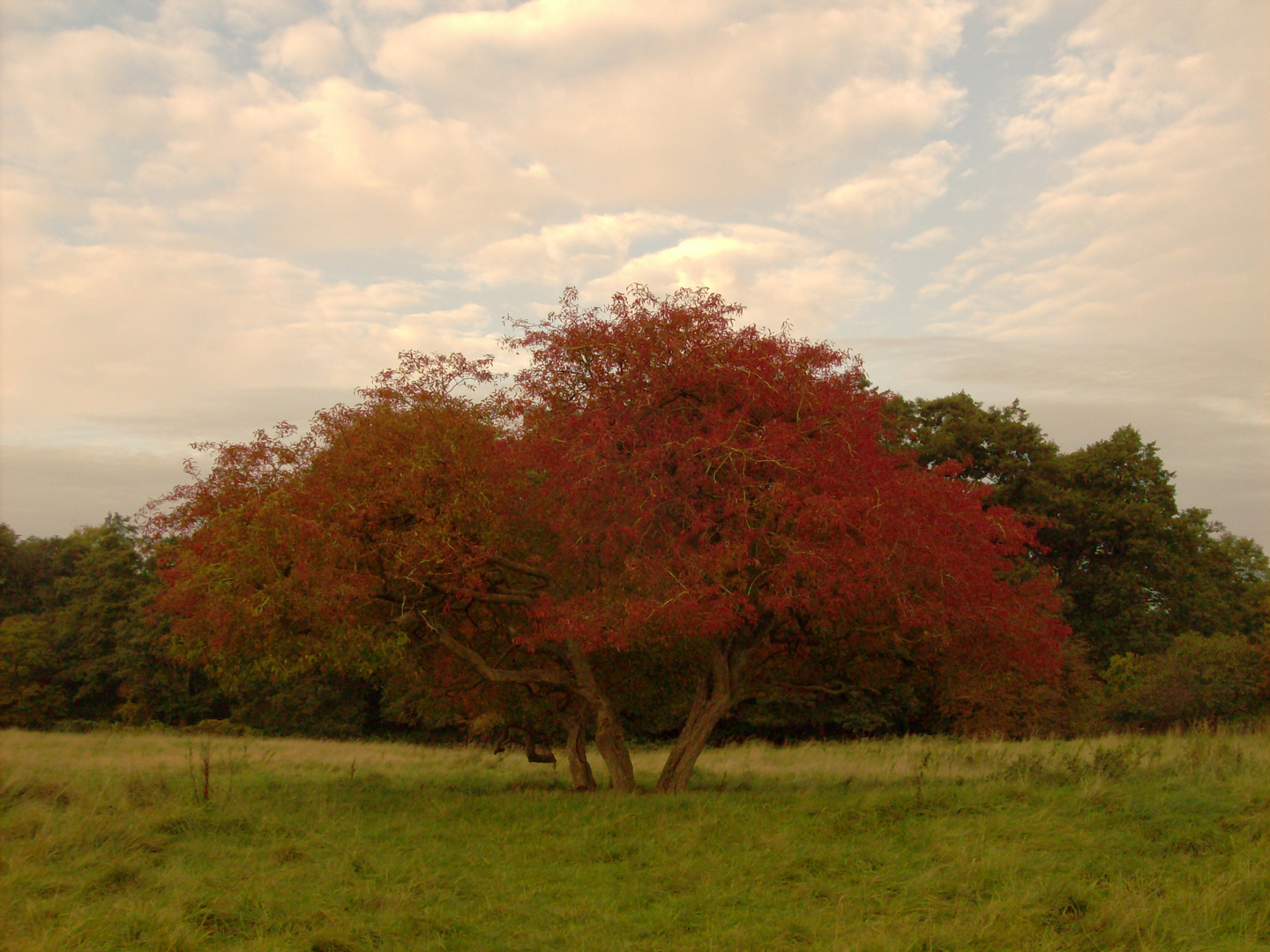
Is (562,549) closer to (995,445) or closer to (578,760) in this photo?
(578,760)

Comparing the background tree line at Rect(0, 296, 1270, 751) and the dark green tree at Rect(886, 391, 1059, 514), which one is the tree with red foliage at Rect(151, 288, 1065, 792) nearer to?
the background tree line at Rect(0, 296, 1270, 751)

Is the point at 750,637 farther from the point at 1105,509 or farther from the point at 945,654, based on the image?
the point at 1105,509

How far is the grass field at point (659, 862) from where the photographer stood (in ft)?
23.2

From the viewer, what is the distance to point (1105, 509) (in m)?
35.8

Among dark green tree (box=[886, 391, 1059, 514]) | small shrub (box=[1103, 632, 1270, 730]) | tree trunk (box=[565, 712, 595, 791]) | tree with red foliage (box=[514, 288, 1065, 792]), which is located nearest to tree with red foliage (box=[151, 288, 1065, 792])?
tree with red foliage (box=[514, 288, 1065, 792])

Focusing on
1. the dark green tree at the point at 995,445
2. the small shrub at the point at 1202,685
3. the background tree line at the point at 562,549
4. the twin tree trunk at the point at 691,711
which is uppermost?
the dark green tree at the point at 995,445

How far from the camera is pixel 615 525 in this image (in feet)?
36.6

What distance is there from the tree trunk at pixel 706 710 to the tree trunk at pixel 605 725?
0.58 meters

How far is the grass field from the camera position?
707 cm

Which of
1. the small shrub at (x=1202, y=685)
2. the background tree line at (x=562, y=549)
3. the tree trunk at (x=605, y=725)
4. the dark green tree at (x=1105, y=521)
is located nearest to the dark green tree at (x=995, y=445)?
the dark green tree at (x=1105, y=521)

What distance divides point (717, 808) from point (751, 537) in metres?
3.75

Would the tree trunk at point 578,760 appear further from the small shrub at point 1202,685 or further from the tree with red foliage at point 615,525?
the small shrub at point 1202,685

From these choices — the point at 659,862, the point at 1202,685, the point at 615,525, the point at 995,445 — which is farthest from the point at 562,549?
the point at 995,445

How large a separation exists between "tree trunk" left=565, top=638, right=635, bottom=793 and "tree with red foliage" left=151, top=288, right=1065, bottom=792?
39mm
